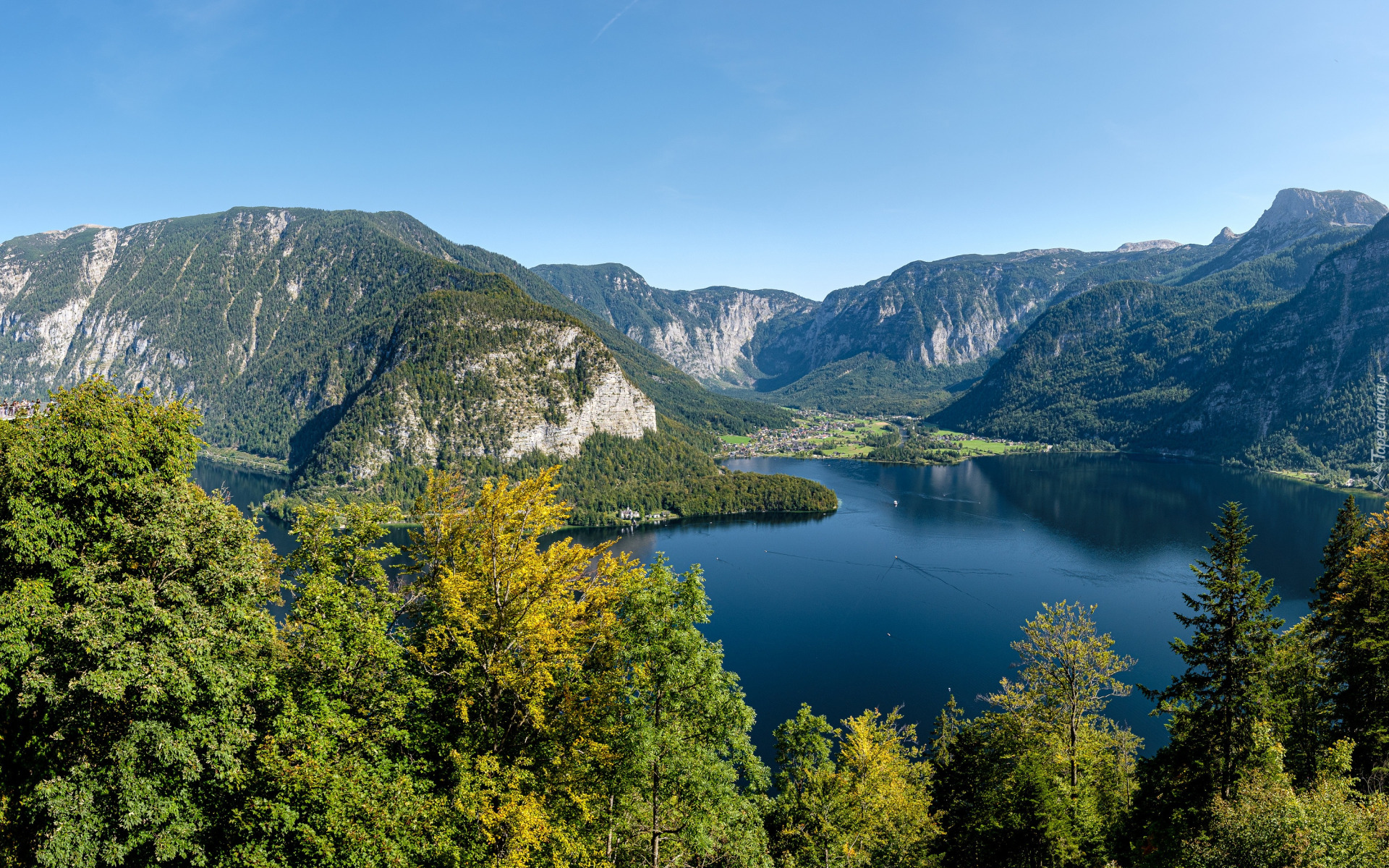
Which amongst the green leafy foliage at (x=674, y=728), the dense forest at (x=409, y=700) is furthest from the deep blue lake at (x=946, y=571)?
the green leafy foliage at (x=674, y=728)

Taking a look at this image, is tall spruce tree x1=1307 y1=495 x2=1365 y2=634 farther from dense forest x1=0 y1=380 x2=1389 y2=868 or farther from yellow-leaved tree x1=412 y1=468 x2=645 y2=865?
yellow-leaved tree x1=412 y1=468 x2=645 y2=865

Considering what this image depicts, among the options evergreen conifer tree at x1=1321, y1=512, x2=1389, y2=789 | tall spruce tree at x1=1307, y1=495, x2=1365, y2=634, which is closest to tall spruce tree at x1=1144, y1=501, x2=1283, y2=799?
evergreen conifer tree at x1=1321, y1=512, x2=1389, y2=789

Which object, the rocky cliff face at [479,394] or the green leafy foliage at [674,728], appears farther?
the rocky cliff face at [479,394]

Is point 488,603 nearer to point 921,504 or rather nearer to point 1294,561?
point 1294,561

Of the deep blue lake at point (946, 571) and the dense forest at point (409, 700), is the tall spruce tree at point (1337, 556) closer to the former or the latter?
the dense forest at point (409, 700)

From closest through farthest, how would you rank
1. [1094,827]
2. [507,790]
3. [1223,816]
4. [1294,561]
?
1. [507,790]
2. [1223,816]
3. [1094,827]
4. [1294,561]

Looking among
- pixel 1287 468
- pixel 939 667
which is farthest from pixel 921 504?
pixel 1287 468

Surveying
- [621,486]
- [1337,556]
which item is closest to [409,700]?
[1337,556]
